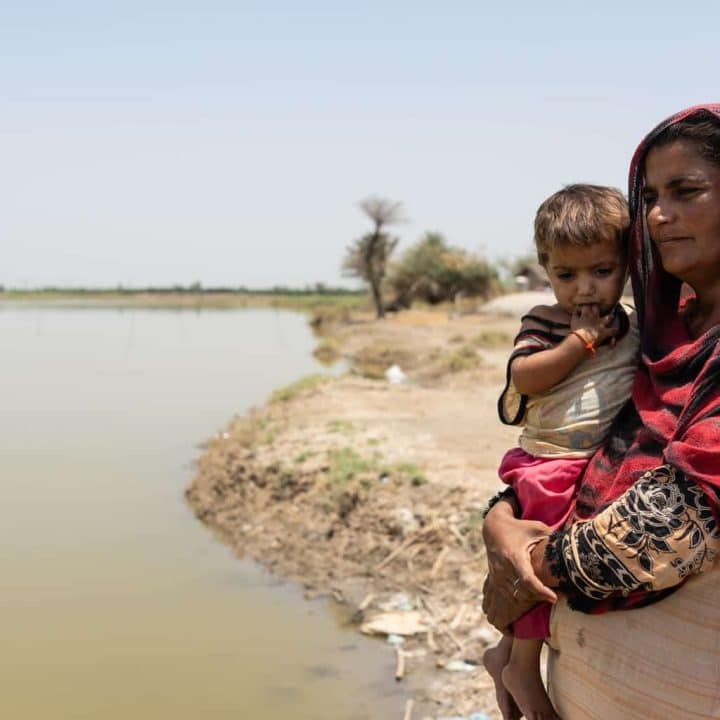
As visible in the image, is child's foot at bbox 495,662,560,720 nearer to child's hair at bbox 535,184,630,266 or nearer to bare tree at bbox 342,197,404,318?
child's hair at bbox 535,184,630,266

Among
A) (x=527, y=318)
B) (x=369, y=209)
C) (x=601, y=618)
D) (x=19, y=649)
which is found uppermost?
(x=369, y=209)

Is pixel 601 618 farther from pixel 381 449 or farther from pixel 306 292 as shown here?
pixel 306 292

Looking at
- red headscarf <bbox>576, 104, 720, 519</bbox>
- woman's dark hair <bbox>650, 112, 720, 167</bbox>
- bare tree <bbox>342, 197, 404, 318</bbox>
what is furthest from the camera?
bare tree <bbox>342, 197, 404, 318</bbox>

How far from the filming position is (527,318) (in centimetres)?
189

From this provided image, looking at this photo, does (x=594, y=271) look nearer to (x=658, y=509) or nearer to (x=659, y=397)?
(x=659, y=397)

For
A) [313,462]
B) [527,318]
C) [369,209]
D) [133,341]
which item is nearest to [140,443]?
[313,462]

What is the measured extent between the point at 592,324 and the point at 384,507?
235 inches

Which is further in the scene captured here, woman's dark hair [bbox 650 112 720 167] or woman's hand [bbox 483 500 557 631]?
woman's hand [bbox 483 500 557 631]

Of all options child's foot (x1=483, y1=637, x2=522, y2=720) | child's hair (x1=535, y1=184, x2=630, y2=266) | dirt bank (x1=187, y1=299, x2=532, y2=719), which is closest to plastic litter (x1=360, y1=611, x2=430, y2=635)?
dirt bank (x1=187, y1=299, x2=532, y2=719)

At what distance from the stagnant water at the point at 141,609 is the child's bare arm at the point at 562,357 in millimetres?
4040

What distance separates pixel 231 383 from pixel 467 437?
11968 millimetres

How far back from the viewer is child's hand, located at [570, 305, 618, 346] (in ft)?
5.60

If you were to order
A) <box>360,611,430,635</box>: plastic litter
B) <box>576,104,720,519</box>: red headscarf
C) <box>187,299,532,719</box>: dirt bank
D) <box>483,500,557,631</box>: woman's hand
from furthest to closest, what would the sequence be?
<box>360,611,430,635</box>: plastic litter, <box>187,299,532,719</box>: dirt bank, <box>483,500,557,631</box>: woman's hand, <box>576,104,720,519</box>: red headscarf

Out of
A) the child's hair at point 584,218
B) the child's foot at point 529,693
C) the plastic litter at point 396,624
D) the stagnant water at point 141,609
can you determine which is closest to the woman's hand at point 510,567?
the child's foot at point 529,693
